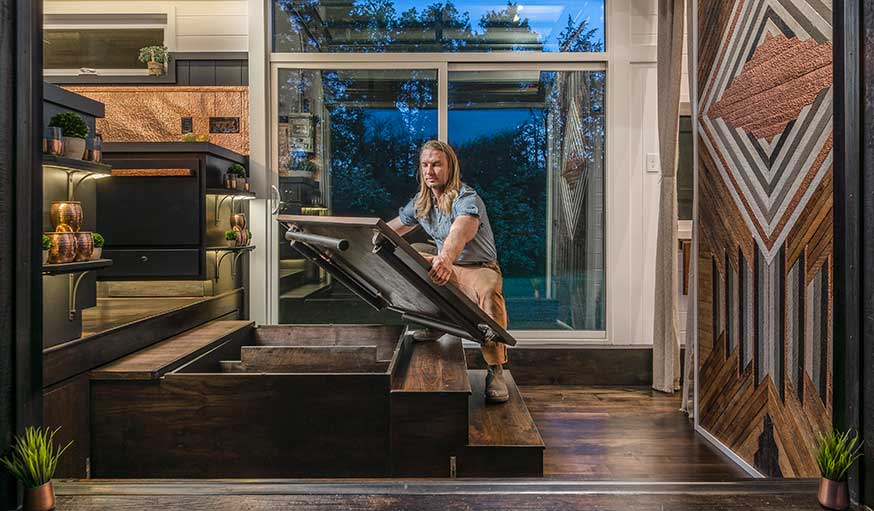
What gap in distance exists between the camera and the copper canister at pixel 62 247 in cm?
242

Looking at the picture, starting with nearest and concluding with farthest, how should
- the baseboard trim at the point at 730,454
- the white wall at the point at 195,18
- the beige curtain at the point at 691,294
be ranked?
the baseboard trim at the point at 730,454 < the beige curtain at the point at 691,294 < the white wall at the point at 195,18

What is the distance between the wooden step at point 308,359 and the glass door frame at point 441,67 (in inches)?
77.7

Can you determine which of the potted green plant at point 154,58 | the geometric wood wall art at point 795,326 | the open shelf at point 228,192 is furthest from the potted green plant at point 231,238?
the geometric wood wall art at point 795,326

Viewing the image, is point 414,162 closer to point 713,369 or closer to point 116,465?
point 713,369

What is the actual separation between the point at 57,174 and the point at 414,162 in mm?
2663

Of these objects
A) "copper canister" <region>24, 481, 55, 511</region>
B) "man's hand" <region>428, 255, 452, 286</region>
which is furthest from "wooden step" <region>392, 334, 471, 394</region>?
"copper canister" <region>24, 481, 55, 511</region>

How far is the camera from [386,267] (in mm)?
2697

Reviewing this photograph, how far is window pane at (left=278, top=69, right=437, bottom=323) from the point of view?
4.80 m

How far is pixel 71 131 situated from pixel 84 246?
19.5 inches

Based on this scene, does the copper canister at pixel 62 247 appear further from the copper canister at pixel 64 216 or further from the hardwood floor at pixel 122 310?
the hardwood floor at pixel 122 310

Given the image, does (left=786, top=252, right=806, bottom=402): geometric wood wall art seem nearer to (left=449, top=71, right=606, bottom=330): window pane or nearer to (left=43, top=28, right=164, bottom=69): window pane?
(left=449, top=71, right=606, bottom=330): window pane

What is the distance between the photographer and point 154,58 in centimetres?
470

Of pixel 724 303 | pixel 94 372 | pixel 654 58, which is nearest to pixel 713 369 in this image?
pixel 724 303

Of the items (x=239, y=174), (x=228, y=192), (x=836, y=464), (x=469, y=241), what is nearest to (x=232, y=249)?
(x=228, y=192)
